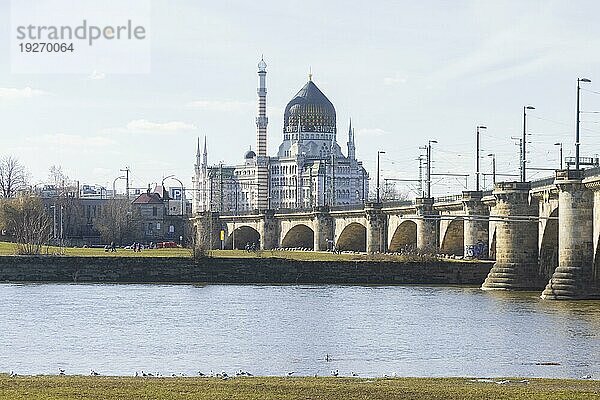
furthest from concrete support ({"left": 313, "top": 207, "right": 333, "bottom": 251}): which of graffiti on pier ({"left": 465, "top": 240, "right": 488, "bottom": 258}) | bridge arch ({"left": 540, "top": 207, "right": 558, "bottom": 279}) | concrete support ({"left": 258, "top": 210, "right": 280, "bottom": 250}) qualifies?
bridge arch ({"left": 540, "top": 207, "right": 558, "bottom": 279})

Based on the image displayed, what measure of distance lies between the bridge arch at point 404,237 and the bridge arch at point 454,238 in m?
8.93

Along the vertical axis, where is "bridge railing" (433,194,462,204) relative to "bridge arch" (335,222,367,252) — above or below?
above

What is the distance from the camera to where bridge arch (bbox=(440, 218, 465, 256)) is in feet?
370

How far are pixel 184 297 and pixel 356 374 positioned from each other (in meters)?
43.6

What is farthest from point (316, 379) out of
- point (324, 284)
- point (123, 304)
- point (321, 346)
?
point (324, 284)

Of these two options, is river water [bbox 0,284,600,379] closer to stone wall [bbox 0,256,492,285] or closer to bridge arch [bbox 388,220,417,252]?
stone wall [bbox 0,256,492,285]

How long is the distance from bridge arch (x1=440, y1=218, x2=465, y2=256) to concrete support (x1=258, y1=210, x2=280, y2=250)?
51.8 metres

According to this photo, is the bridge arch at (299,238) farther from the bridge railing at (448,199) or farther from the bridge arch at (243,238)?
the bridge railing at (448,199)

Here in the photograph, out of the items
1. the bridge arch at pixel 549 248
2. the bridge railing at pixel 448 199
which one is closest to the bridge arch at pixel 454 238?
the bridge railing at pixel 448 199

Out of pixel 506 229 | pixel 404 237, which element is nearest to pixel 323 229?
pixel 404 237

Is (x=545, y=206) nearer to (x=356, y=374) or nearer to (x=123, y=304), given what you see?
(x=123, y=304)

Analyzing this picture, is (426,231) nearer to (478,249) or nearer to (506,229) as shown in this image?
(478,249)

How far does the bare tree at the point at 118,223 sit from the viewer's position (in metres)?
175

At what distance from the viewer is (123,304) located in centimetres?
7706
